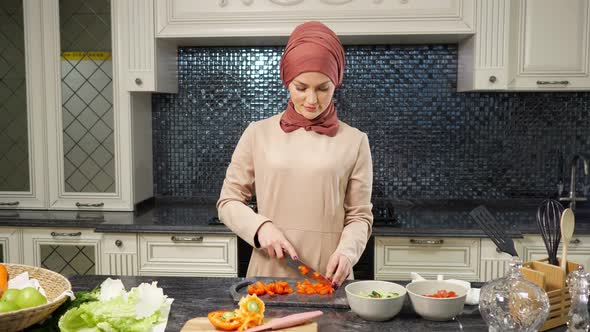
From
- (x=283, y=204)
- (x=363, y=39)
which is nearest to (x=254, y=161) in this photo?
(x=283, y=204)

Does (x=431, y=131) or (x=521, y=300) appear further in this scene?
(x=431, y=131)

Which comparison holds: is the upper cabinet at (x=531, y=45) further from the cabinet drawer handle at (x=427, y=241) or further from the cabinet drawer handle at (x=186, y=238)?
the cabinet drawer handle at (x=186, y=238)

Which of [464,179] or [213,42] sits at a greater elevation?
[213,42]

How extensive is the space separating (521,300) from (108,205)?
2.40 meters

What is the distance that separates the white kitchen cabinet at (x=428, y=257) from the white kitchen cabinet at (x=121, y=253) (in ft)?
3.84

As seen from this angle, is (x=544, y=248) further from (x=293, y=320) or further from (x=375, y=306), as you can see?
(x=293, y=320)

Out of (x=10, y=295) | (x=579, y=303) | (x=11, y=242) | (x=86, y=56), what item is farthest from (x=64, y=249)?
(x=579, y=303)

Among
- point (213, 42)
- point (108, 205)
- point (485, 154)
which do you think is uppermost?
point (213, 42)

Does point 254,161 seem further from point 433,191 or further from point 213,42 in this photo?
point 433,191

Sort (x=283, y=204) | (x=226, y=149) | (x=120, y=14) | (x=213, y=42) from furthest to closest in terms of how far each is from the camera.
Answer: (x=226, y=149)
(x=213, y=42)
(x=120, y=14)
(x=283, y=204)

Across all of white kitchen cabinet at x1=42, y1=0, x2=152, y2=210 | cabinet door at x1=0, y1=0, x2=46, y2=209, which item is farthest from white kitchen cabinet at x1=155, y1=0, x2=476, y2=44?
cabinet door at x1=0, y1=0, x2=46, y2=209

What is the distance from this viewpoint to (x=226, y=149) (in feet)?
11.2

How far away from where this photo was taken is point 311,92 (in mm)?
1798

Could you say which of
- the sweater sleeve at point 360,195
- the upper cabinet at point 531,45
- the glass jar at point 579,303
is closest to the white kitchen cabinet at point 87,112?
the sweater sleeve at point 360,195
